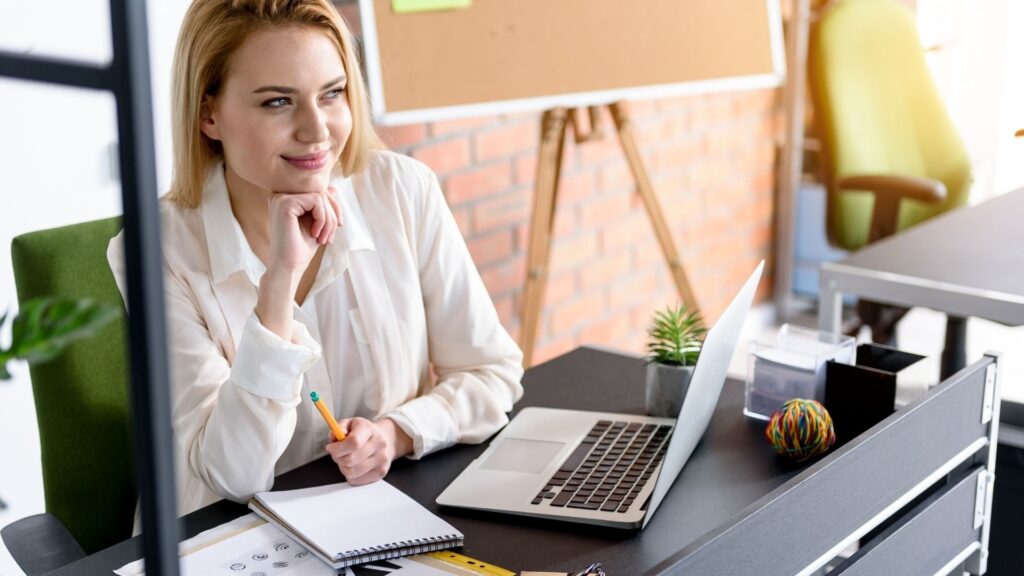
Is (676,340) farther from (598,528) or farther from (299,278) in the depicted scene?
(299,278)

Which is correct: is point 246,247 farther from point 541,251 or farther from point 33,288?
point 541,251

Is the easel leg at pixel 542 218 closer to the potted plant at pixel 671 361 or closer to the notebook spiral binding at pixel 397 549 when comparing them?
the potted plant at pixel 671 361

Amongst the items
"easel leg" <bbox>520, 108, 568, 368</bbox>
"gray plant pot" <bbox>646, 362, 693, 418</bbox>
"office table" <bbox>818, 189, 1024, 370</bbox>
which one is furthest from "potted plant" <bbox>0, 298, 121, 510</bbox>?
"easel leg" <bbox>520, 108, 568, 368</bbox>

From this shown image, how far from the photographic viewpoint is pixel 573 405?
143cm

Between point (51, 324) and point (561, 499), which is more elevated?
point (51, 324)

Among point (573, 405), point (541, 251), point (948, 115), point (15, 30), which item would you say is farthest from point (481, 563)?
point (948, 115)

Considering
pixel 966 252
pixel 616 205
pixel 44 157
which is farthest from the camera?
pixel 616 205

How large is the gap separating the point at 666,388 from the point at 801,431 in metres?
0.19

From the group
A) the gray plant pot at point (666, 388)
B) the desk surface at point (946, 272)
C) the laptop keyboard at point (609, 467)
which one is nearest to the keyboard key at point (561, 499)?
the laptop keyboard at point (609, 467)

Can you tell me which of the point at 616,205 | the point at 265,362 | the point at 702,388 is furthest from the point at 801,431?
the point at 616,205

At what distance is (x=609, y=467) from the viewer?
1.21 metres

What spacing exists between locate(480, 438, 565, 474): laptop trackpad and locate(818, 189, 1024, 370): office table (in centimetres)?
81

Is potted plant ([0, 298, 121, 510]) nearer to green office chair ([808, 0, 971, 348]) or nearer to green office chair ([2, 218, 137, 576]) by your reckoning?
green office chair ([2, 218, 137, 576])

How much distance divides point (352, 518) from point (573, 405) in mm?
413
